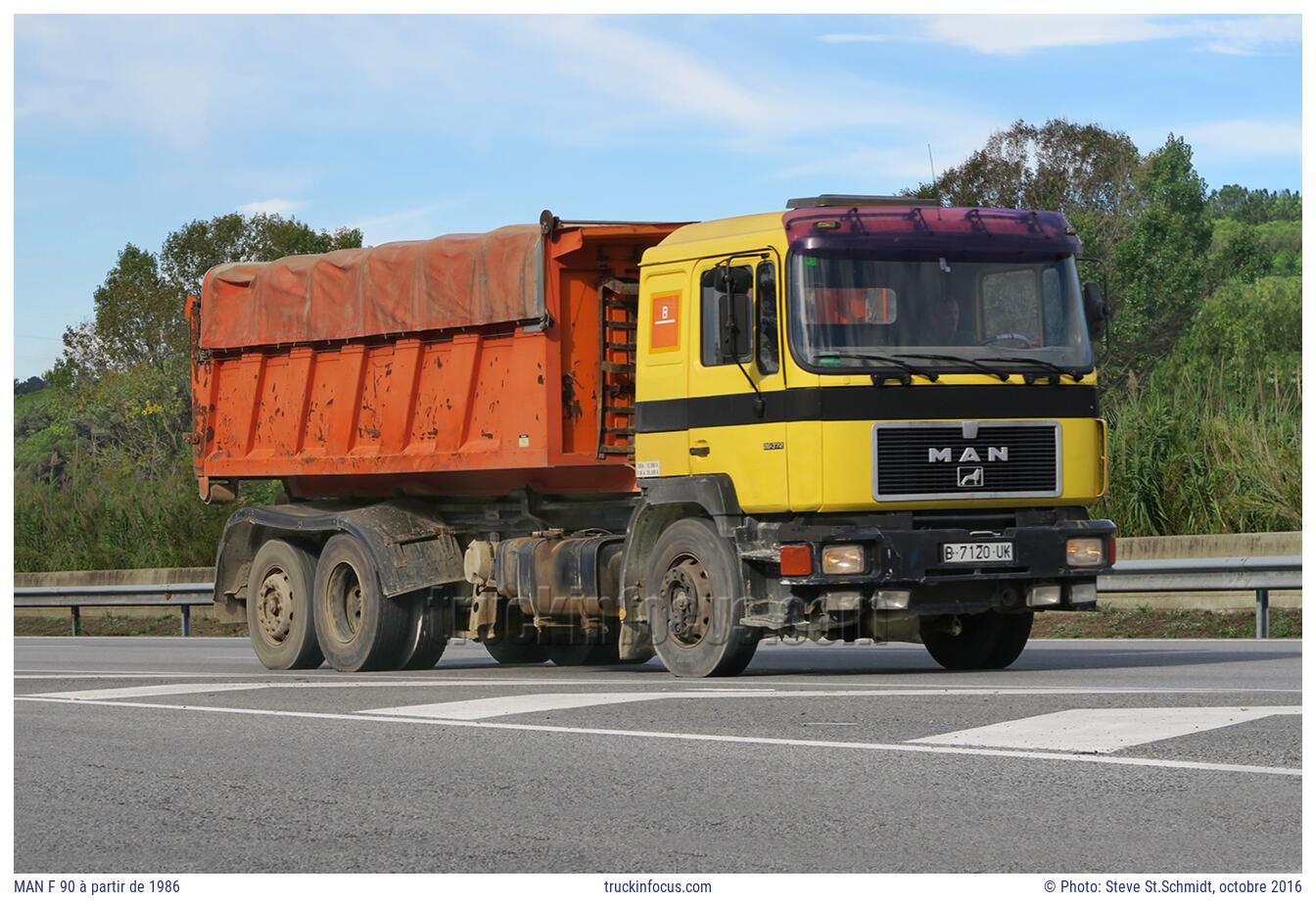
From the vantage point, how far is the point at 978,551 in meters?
12.5

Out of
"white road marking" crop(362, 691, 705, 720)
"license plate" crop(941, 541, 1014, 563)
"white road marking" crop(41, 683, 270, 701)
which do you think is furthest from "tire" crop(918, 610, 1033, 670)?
"white road marking" crop(41, 683, 270, 701)

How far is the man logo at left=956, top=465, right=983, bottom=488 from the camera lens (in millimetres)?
12461

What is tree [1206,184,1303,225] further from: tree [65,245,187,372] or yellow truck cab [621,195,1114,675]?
yellow truck cab [621,195,1114,675]

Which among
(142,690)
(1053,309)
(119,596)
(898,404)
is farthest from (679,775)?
(119,596)

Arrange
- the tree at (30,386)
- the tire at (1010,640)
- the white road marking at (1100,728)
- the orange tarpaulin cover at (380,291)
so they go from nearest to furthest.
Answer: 1. the white road marking at (1100,728)
2. the tire at (1010,640)
3. the orange tarpaulin cover at (380,291)
4. the tree at (30,386)

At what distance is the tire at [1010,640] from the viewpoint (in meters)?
13.6

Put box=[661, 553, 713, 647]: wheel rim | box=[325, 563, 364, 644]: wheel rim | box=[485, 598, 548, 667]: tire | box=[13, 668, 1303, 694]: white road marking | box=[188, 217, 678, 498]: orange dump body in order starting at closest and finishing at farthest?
box=[13, 668, 1303, 694]: white road marking → box=[661, 553, 713, 647]: wheel rim → box=[188, 217, 678, 498]: orange dump body → box=[485, 598, 548, 667]: tire → box=[325, 563, 364, 644]: wheel rim

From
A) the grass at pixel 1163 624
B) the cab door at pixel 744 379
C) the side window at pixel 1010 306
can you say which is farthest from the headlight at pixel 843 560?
the grass at pixel 1163 624

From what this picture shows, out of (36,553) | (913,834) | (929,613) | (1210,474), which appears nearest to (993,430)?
(929,613)

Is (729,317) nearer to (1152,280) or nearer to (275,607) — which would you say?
(275,607)

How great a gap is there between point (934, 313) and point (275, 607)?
669cm

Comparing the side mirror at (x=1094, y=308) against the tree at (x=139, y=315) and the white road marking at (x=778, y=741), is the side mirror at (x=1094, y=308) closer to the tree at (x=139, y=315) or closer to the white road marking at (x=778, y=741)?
the white road marking at (x=778, y=741)

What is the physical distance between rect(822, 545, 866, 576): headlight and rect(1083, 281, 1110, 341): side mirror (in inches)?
82.7

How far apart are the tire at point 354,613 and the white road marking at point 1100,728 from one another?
6.81 metres
